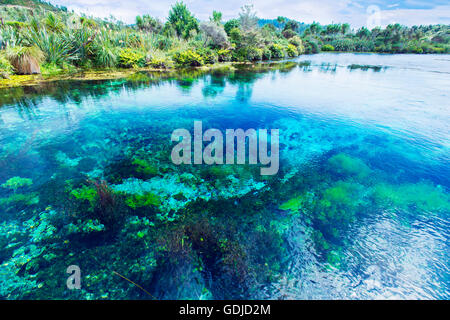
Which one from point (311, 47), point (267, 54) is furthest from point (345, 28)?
point (267, 54)

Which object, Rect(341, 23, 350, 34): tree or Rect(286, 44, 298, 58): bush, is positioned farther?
Rect(341, 23, 350, 34): tree

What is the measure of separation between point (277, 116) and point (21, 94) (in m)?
17.1

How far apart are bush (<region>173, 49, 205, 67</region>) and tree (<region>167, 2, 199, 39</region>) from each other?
24.2 metres

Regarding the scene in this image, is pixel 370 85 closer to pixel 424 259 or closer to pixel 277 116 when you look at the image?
pixel 277 116

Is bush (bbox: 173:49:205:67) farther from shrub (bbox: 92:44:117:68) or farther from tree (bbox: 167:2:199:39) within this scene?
tree (bbox: 167:2:199:39)

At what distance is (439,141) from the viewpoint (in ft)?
29.7

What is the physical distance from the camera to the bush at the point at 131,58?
71.8 feet

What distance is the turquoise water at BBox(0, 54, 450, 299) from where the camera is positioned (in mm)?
3500

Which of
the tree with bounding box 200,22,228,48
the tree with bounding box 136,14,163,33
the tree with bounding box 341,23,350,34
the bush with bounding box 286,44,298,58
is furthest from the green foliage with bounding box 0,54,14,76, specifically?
the tree with bounding box 341,23,350,34

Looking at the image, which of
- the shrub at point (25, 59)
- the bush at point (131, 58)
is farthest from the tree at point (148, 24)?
the shrub at point (25, 59)

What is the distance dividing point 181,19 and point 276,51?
2628 cm

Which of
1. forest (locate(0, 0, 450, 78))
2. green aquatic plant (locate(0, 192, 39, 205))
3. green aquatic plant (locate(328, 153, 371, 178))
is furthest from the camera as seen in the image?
forest (locate(0, 0, 450, 78))

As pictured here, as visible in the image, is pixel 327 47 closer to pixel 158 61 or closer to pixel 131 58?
pixel 158 61

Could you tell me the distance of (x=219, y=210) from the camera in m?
5.08
